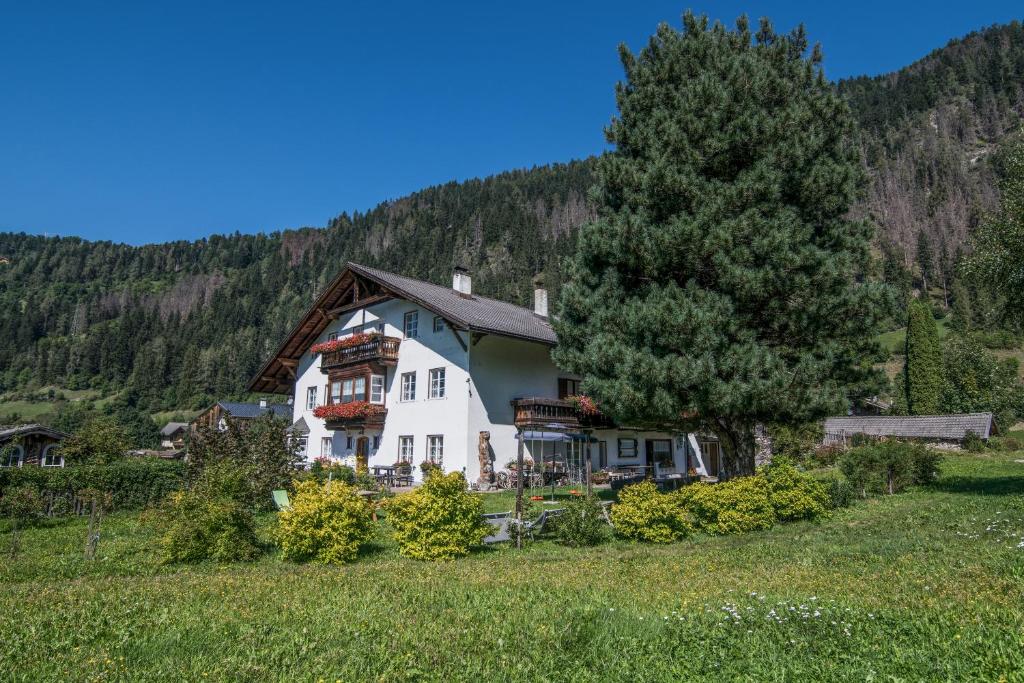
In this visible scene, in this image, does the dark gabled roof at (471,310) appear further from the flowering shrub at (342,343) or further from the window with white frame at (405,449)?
the window with white frame at (405,449)

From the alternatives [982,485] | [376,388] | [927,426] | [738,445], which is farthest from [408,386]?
[927,426]

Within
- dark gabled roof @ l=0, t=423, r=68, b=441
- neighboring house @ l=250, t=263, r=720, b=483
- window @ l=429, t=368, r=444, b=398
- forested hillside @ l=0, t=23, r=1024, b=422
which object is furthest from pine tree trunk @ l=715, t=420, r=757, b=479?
forested hillside @ l=0, t=23, r=1024, b=422

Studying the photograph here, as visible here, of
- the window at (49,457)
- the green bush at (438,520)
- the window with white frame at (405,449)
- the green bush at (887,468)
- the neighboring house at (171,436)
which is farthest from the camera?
the neighboring house at (171,436)

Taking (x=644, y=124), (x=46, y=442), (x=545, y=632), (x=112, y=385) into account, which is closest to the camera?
(x=545, y=632)

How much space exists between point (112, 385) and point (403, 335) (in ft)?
395

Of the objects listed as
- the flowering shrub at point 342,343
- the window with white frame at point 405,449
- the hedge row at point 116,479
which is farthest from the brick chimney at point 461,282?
the hedge row at point 116,479

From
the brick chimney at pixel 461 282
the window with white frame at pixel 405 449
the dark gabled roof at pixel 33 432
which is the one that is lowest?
the window with white frame at pixel 405 449

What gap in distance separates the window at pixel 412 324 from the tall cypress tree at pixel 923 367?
49401 millimetres

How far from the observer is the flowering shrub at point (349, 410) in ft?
98.1

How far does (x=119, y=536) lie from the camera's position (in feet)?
46.9

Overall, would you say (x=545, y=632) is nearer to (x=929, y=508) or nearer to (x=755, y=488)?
(x=755, y=488)

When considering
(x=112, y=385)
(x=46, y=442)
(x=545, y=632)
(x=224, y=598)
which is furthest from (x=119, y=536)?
(x=112, y=385)

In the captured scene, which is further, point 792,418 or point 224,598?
point 792,418

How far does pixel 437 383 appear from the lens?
1109 inches
